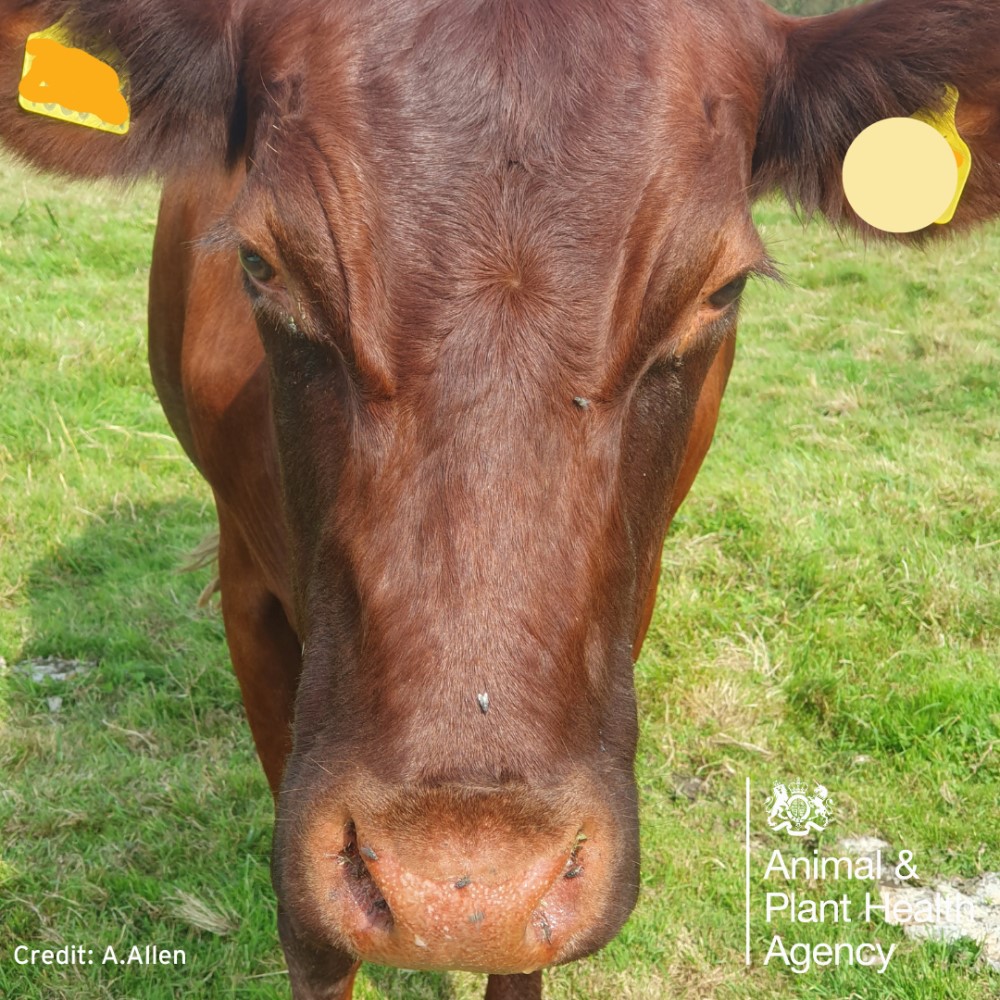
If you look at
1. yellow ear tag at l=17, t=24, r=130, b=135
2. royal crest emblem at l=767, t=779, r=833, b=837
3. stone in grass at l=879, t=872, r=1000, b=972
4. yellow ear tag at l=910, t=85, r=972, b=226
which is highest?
yellow ear tag at l=17, t=24, r=130, b=135

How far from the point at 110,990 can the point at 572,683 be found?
7.01ft

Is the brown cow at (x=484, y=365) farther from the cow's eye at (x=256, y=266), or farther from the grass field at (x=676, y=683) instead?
the grass field at (x=676, y=683)

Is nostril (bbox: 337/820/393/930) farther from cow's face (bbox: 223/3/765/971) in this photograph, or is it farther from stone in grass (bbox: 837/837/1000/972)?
stone in grass (bbox: 837/837/1000/972)

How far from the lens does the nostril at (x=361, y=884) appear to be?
1646 millimetres

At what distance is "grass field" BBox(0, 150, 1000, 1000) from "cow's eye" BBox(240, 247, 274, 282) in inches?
34.7

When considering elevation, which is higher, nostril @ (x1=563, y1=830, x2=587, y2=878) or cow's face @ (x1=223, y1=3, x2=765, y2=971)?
cow's face @ (x1=223, y1=3, x2=765, y2=971)

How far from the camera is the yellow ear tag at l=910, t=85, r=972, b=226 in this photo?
238 cm

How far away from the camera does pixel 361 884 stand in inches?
65.8

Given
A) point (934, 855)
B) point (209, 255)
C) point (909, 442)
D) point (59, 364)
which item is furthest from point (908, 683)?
point (59, 364)

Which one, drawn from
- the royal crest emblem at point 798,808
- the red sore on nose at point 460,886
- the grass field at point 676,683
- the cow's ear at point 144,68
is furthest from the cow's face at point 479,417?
the royal crest emblem at point 798,808

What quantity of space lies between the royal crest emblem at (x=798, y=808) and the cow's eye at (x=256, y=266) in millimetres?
2617

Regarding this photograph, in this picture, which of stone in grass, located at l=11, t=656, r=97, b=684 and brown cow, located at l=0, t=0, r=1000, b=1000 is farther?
stone in grass, located at l=11, t=656, r=97, b=684

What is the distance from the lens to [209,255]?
3.36 m

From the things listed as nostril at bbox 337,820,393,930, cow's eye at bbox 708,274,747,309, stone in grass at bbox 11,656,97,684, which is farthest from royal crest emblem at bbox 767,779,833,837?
stone in grass at bbox 11,656,97,684
